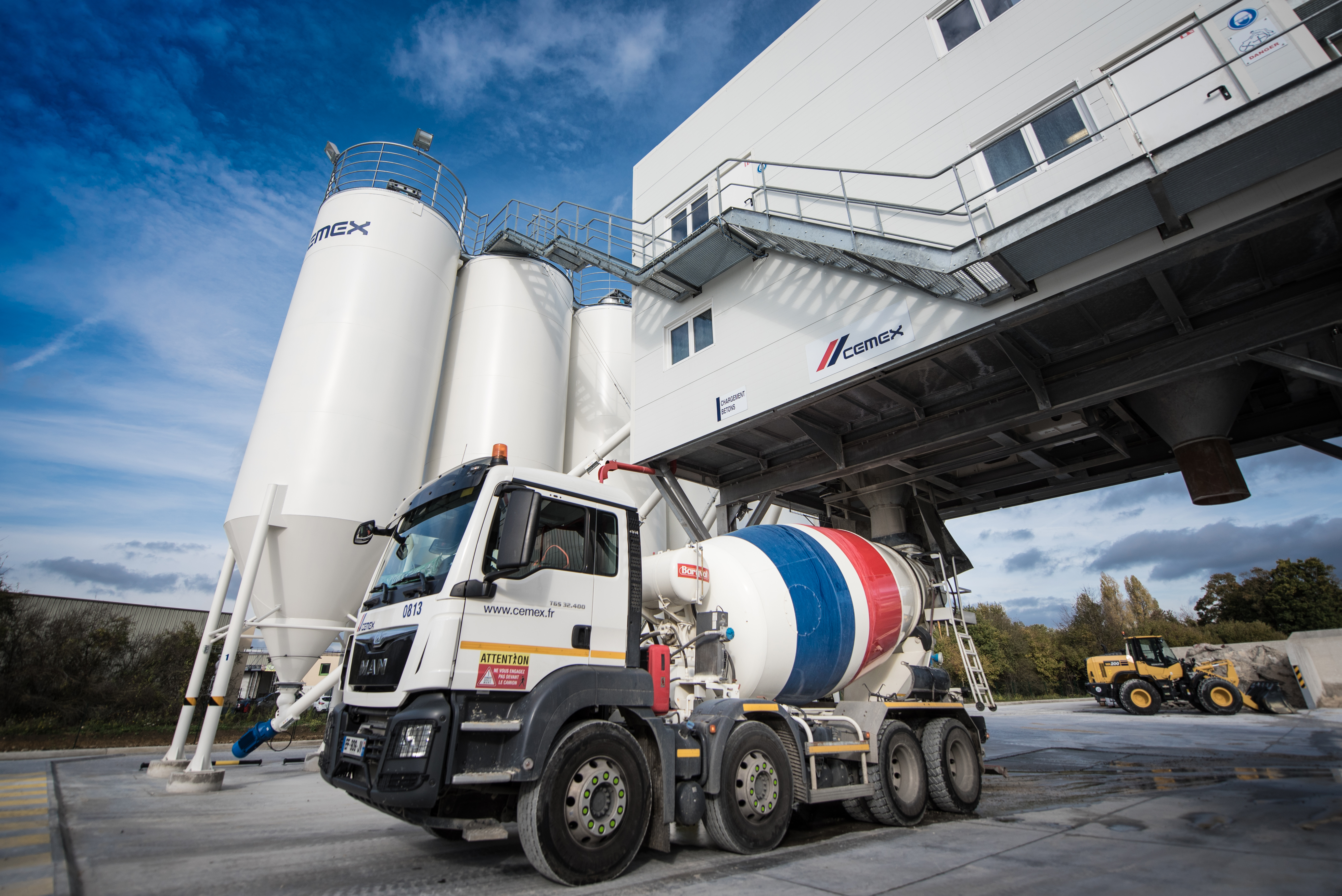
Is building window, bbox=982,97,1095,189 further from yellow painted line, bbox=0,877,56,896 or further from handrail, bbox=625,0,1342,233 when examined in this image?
yellow painted line, bbox=0,877,56,896

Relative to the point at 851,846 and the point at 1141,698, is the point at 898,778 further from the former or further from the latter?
the point at 1141,698

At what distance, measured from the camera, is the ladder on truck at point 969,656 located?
30.5 ft

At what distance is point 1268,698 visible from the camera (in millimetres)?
21453

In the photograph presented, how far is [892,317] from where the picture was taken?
8719 millimetres

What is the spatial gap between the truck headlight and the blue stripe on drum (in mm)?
3714

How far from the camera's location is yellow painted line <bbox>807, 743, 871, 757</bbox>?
5.97m

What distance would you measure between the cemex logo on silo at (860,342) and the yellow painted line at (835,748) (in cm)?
523

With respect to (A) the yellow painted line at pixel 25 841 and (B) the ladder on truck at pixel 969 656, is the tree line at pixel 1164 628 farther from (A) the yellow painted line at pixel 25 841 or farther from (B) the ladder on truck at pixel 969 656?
(A) the yellow painted line at pixel 25 841

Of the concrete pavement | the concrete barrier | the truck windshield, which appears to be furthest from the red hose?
the concrete barrier

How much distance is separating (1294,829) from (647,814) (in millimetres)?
5951

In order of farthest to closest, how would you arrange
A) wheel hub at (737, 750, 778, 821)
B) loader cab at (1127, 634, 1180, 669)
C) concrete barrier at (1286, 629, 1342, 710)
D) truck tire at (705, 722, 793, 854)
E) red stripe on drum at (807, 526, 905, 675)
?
concrete barrier at (1286, 629, 1342, 710) → loader cab at (1127, 634, 1180, 669) → red stripe on drum at (807, 526, 905, 675) → wheel hub at (737, 750, 778, 821) → truck tire at (705, 722, 793, 854)

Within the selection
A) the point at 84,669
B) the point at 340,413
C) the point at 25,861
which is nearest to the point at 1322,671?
the point at 340,413

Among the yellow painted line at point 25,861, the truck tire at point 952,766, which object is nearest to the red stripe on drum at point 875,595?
the truck tire at point 952,766

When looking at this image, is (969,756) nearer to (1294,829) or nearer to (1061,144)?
(1294,829)
